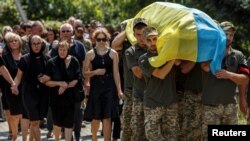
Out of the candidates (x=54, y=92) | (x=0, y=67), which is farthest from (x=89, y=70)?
(x=0, y=67)

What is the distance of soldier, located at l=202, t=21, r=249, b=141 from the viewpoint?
8.39 meters

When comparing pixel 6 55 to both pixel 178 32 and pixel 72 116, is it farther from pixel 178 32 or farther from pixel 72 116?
pixel 178 32

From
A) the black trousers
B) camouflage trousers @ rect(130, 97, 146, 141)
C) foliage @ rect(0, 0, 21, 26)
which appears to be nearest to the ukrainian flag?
camouflage trousers @ rect(130, 97, 146, 141)

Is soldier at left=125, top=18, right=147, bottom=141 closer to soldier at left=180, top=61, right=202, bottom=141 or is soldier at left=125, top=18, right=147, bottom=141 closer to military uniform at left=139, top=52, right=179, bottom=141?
military uniform at left=139, top=52, right=179, bottom=141

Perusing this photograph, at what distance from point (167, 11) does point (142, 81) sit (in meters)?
1.09

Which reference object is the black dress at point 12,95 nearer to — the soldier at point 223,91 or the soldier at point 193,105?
A: the soldier at point 193,105

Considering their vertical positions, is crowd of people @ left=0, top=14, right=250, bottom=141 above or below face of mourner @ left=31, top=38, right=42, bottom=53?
below

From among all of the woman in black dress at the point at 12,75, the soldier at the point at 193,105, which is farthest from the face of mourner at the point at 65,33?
the soldier at the point at 193,105

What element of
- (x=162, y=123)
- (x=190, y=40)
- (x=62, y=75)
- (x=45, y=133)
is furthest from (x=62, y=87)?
(x=190, y=40)

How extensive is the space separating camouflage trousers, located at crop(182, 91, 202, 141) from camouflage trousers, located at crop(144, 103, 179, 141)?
31 centimetres

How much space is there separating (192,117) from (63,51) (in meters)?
2.83

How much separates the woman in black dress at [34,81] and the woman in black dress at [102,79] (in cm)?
76

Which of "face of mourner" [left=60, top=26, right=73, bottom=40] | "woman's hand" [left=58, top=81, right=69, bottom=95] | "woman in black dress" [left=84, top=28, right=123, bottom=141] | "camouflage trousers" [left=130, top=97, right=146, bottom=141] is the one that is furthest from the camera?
"face of mourner" [left=60, top=26, right=73, bottom=40]

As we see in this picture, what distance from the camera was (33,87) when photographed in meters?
11.0
